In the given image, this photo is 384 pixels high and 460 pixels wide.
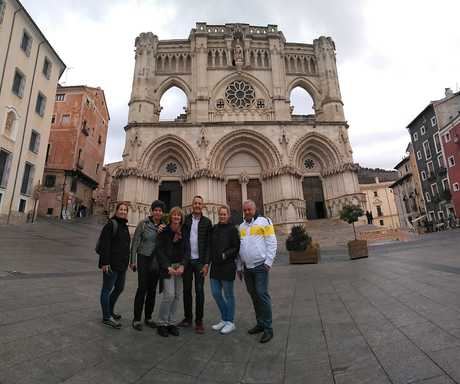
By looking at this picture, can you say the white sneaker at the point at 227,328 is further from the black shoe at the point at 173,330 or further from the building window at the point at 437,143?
the building window at the point at 437,143

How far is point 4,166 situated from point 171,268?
19.6m

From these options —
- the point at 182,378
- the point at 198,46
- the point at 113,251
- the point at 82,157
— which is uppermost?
the point at 198,46

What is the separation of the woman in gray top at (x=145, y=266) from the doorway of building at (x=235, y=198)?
69.6ft

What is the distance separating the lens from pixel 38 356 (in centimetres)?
247

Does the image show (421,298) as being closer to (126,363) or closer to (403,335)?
(403,335)

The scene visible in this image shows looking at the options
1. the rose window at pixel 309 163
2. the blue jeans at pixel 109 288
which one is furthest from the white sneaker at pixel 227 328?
the rose window at pixel 309 163

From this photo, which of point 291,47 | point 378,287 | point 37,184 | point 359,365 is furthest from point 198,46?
point 359,365

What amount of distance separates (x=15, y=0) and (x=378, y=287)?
86.0ft

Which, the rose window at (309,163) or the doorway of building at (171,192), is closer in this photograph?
the doorway of building at (171,192)

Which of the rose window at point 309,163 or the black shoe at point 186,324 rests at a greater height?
the rose window at point 309,163

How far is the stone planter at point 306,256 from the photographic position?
39.2 ft

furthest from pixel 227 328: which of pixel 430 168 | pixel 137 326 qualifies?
pixel 430 168

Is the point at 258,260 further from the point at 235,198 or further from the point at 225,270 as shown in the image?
the point at 235,198

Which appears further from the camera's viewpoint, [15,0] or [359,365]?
[15,0]
